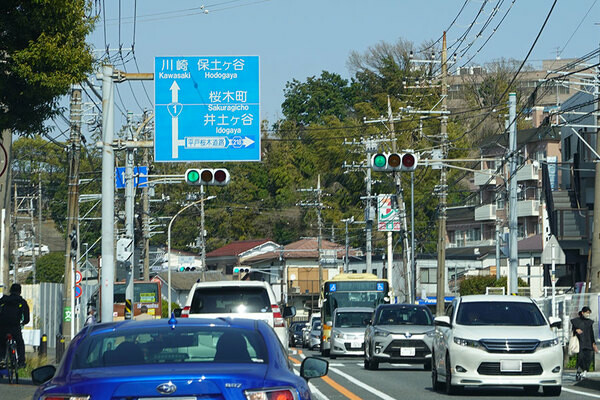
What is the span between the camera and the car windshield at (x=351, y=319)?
1369 inches

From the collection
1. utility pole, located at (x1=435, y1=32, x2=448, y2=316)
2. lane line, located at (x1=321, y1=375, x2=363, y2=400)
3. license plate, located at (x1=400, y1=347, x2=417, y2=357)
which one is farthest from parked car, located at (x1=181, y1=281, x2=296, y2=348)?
utility pole, located at (x1=435, y1=32, x2=448, y2=316)

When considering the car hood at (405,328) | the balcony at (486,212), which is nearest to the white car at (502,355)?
the car hood at (405,328)

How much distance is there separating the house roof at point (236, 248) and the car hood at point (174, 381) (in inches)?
3536

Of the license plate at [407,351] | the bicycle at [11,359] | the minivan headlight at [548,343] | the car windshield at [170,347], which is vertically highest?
the car windshield at [170,347]

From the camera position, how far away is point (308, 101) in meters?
99.5

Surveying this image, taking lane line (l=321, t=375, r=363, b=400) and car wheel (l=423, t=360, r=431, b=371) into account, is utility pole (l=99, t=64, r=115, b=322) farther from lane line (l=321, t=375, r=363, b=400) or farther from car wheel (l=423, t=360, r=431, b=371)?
car wheel (l=423, t=360, r=431, b=371)

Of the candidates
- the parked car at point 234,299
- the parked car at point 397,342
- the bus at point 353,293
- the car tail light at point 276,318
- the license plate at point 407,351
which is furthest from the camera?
the bus at point 353,293

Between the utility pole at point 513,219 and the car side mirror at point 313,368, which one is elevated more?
the utility pole at point 513,219

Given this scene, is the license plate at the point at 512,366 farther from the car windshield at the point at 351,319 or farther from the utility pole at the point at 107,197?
the car windshield at the point at 351,319

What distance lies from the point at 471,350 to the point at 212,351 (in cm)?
1050

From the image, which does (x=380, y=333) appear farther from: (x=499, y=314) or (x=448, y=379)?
(x=448, y=379)

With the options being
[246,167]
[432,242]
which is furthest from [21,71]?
[246,167]

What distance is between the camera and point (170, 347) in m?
6.93

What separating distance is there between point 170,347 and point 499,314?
1211cm
